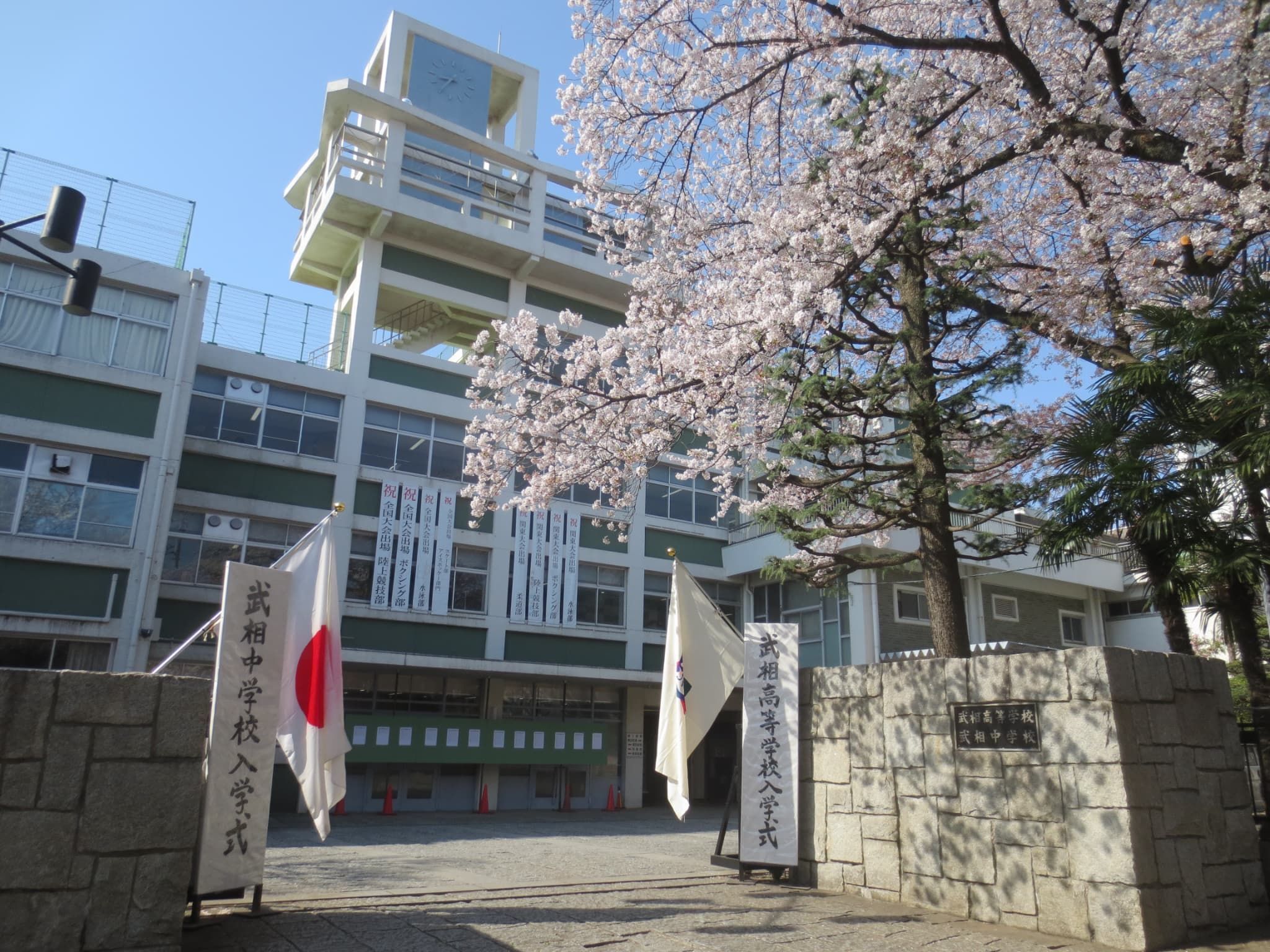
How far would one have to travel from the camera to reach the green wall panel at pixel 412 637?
21.0m

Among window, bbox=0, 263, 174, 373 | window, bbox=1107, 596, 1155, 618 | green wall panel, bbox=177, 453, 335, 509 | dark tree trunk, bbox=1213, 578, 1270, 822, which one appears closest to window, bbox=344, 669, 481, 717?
green wall panel, bbox=177, 453, 335, 509

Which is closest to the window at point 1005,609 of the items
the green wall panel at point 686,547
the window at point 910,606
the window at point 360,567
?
the window at point 910,606

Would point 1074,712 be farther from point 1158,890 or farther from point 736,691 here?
point 736,691

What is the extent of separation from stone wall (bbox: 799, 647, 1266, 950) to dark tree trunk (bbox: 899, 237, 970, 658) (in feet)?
3.21

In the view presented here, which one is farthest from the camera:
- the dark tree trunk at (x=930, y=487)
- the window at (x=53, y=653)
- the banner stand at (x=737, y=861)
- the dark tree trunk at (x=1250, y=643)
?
the window at (x=53, y=653)

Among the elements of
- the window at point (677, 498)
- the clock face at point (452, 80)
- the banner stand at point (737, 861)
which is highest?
the clock face at point (452, 80)

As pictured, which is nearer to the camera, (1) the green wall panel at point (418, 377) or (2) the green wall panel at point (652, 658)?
(1) the green wall panel at point (418, 377)

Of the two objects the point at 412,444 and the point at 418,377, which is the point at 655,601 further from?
the point at 418,377

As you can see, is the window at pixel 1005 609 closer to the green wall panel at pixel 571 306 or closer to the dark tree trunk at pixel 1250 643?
the green wall panel at pixel 571 306

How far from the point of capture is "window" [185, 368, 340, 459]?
67.2 ft

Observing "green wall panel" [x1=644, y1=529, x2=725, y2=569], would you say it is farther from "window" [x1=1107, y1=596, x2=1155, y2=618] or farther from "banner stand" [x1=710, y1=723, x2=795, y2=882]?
"banner stand" [x1=710, y1=723, x2=795, y2=882]

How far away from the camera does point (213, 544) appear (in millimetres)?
20031

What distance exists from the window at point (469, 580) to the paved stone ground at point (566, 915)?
37.6ft

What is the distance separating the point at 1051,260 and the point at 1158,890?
664cm
